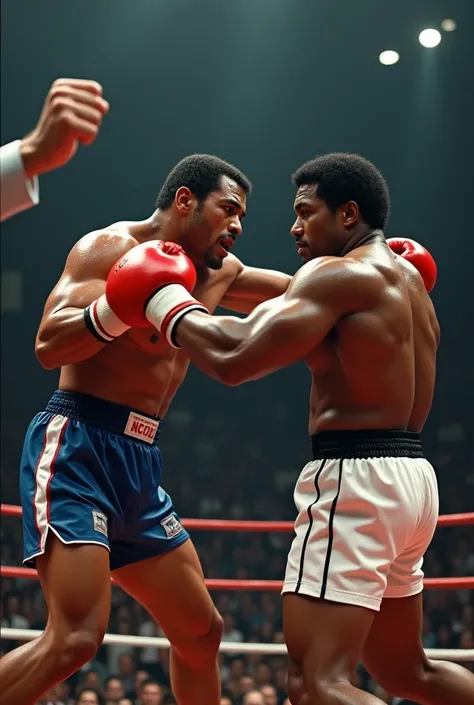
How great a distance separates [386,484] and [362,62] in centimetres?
674

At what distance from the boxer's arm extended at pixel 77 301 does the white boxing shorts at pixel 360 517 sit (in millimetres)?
630

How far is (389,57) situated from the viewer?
7945 millimetres

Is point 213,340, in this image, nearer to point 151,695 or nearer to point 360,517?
point 360,517

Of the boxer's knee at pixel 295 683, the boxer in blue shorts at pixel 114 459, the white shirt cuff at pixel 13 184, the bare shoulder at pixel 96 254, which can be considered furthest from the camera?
the bare shoulder at pixel 96 254

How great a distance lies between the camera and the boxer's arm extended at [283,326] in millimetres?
1870

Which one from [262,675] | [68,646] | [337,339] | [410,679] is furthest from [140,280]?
[262,675]

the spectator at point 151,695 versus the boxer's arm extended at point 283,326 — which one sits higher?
the boxer's arm extended at point 283,326

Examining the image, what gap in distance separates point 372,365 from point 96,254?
2.68 feet

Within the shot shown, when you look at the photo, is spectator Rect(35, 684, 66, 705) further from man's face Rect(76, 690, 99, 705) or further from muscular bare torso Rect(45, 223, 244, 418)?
muscular bare torso Rect(45, 223, 244, 418)

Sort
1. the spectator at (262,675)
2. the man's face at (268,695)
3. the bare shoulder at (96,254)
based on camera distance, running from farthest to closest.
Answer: the spectator at (262,675) < the man's face at (268,695) < the bare shoulder at (96,254)

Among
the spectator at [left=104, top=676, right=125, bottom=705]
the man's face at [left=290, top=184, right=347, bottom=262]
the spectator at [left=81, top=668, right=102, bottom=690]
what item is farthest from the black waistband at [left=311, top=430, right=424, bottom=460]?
the spectator at [left=81, top=668, right=102, bottom=690]

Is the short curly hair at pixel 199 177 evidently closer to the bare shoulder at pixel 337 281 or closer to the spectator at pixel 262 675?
the bare shoulder at pixel 337 281

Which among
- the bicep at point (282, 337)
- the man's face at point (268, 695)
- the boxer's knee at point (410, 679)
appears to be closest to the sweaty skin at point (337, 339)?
the bicep at point (282, 337)

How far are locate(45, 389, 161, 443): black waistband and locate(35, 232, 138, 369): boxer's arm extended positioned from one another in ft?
0.38
